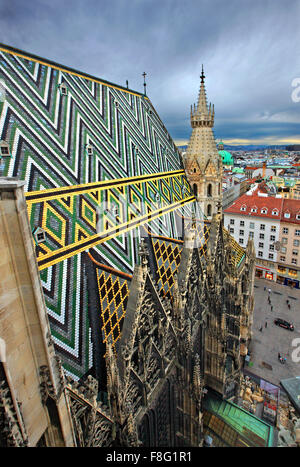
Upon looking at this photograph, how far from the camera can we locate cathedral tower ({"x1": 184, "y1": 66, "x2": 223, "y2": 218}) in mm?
23344

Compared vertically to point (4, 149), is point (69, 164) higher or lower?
lower

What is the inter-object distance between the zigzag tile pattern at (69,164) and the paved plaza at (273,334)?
53.0 ft

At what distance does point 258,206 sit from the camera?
37.4m

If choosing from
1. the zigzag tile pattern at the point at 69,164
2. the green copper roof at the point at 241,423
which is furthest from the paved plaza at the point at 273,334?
the zigzag tile pattern at the point at 69,164

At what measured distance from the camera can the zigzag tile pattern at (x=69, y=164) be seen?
7738 millimetres

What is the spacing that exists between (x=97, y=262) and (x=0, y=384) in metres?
5.92

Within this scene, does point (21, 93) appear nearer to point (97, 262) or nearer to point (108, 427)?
point (97, 262)

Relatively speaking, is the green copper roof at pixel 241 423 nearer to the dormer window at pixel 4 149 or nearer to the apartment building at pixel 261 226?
the dormer window at pixel 4 149

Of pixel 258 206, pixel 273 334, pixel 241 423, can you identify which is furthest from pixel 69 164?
pixel 258 206

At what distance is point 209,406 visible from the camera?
15234 mm

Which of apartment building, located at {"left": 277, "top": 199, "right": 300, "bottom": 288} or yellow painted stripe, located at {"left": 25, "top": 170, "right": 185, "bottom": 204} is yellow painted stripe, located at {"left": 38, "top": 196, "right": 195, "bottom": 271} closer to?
yellow painted stripe, located at {"left": 25, "top": 170, "right": 185, "bottom": 204}

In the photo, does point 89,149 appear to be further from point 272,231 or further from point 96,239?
point 272,231

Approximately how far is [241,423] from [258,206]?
29718mm

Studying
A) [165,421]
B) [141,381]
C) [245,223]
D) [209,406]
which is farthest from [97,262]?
[245,223]
